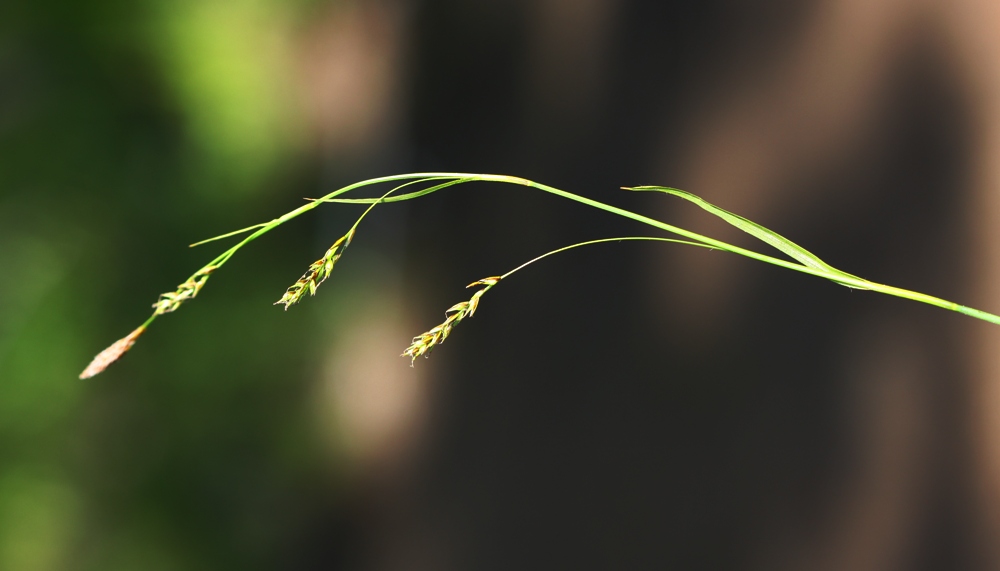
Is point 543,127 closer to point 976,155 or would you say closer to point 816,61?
point 816,61

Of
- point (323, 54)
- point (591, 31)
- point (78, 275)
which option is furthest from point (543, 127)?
point (78, 275)

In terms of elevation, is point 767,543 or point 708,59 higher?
point 708,59

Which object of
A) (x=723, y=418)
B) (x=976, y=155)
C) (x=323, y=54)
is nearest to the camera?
(x=976, y=155)

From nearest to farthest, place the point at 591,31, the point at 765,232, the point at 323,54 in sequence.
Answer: the point at 765,232 → the point at 591,31 → the point at 323,54

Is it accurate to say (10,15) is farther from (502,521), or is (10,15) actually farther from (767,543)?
A: (767,543)

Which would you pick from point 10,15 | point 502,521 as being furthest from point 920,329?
point 10,15

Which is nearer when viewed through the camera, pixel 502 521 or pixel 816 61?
pixel 816 61

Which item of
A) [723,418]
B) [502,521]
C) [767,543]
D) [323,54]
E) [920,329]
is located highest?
[323,54]
